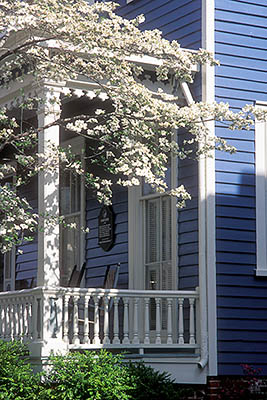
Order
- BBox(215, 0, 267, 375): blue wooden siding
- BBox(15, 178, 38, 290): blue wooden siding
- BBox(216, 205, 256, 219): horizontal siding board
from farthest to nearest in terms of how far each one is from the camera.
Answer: BBox(15, 178, 38, 290): blue wooden siding
BBox(216, 205, 256, 219): horizontal siding board
BBox(215, 0, 267, 375): blue wooden siding

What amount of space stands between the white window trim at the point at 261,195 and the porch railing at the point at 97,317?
1016mm

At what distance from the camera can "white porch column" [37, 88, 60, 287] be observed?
31.8ft

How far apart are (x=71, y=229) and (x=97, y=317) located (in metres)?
4.00

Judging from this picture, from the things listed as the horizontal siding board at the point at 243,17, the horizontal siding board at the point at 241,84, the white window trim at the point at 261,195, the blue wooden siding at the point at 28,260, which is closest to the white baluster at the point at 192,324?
the white window trim at the point at 261,195

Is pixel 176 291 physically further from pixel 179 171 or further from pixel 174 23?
pixel 174 23

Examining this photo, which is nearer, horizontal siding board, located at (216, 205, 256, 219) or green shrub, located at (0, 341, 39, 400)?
green shrub, located at (0, 341, 39, 400)

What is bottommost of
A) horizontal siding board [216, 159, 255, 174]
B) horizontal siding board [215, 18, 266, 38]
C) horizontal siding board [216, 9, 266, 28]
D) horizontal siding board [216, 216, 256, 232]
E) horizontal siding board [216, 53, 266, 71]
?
horizontal siding board [216, 216, 256, 232]

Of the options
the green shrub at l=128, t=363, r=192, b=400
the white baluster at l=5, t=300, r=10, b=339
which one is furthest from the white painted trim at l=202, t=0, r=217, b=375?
the white baluster at l=5, t=300, r=10, b=339

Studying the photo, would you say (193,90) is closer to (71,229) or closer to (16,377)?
(71,229)

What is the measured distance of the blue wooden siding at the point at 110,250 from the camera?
12.2 meters

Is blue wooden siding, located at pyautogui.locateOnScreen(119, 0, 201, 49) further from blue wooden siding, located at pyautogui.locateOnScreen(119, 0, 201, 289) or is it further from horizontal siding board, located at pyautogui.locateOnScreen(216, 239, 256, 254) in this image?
horizontal siding board, located at pyautogui.locateOnScreen(216, 239, 256, 254)

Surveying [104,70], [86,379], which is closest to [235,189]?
[104,70]

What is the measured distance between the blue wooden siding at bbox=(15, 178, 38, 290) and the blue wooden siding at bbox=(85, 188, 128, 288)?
1770 millimetres

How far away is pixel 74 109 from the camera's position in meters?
12.5
